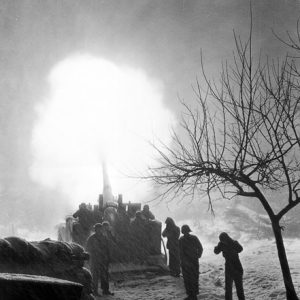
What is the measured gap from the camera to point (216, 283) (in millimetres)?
9672

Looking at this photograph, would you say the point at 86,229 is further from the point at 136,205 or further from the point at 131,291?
the point at 131,291

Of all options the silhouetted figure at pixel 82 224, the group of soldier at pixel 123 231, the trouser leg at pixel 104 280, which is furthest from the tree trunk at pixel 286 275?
the silhouetted figure at pixel 82 224

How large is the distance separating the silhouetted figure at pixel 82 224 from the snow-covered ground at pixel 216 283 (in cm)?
253

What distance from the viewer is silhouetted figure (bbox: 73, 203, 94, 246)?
12.4 metres

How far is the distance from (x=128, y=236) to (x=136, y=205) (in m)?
1.61

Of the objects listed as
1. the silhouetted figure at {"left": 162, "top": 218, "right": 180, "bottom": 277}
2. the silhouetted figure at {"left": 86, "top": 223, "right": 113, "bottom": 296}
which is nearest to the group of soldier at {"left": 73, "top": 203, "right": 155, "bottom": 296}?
the silhouetted figure at {"left": 162, "top": 218, "right": 180, "bottom": 277}

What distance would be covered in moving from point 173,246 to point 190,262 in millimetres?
3004

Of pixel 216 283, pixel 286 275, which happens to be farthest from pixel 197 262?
pixel 286 275

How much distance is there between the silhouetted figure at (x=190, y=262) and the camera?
25.9 ft

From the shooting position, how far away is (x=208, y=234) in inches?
2359

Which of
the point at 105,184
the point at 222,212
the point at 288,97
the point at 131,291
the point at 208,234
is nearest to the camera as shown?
the point at 288,97

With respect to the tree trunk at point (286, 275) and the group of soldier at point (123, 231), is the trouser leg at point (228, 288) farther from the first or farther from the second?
the group of soldier at point (123, 231)

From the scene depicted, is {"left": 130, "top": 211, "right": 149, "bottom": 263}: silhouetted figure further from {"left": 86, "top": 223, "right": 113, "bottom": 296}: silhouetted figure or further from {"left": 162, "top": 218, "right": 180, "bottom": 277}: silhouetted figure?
{"left": 86, "top": 223, "right": 113, "bottom": 296}: silhouetted figure

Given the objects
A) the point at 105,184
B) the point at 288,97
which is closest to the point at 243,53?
the point at 288,97
